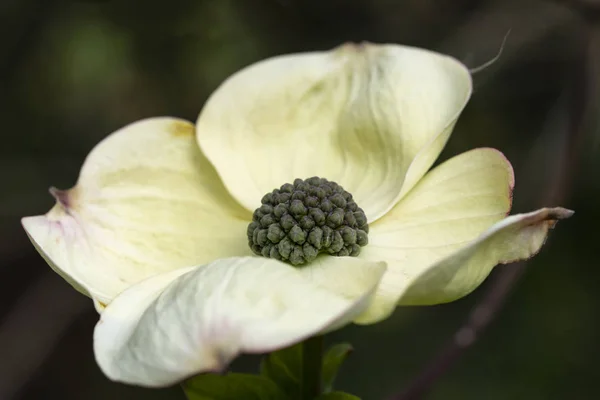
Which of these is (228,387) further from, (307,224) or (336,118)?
(336,118)

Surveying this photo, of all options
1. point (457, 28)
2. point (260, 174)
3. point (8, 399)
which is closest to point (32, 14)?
point (8, 399)

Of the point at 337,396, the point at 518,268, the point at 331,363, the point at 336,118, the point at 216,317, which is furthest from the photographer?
the point at 518,268

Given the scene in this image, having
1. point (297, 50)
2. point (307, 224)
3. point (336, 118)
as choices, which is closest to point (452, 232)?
point (307, 224)

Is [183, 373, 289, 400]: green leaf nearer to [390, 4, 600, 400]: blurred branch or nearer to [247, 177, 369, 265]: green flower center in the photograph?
[247, 177, 369, 265]: green flower center

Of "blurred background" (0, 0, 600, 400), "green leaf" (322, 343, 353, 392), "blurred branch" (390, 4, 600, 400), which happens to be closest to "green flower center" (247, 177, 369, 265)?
"green leaf" (322, 343, 353, 392)

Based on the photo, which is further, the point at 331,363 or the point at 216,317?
the point at 331,363

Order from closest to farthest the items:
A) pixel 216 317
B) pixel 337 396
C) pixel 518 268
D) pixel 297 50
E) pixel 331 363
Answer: pixel 216 317 < pixel 337 396 < pixel 331 363 < pixel 518 268 < pixel 297 50
